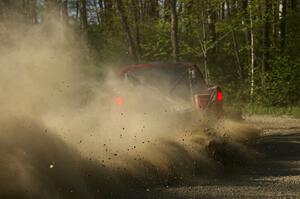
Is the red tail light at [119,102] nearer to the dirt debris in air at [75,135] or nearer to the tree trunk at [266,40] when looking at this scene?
the dirt debris in air at [75,135]

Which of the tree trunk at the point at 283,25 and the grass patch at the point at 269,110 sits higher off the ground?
the tree trunk at the point at 283,25

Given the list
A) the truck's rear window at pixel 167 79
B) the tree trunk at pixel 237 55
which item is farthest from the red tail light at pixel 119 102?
the tree trunk at pixel 237 55

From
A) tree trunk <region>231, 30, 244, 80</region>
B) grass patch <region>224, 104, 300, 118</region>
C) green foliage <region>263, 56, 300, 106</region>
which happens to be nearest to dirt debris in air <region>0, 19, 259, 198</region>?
grass patch <region>224, 104, 300, 118</region>

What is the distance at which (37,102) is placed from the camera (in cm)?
695

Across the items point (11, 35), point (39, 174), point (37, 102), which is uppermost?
point (11, 35)

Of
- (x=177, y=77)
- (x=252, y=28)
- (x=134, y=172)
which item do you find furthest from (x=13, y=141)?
(x=252, y=28)

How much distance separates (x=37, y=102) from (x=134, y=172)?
→ 1.68m

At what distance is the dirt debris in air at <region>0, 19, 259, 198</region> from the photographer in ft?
18.0

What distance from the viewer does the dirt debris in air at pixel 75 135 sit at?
5473mm

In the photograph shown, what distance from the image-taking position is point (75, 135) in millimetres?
7301

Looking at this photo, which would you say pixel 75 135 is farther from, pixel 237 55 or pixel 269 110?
pixel 237 55

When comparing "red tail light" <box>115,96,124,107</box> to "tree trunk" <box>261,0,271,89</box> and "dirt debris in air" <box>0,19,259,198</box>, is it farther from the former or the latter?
"tree trunk" <box>261,0,271,89</box>

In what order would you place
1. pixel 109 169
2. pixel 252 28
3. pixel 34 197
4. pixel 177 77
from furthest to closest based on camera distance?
pixel 252 28, pixel 177 77, pixel 109 169, pixel 34 197

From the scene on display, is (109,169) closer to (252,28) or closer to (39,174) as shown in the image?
(39,174)
